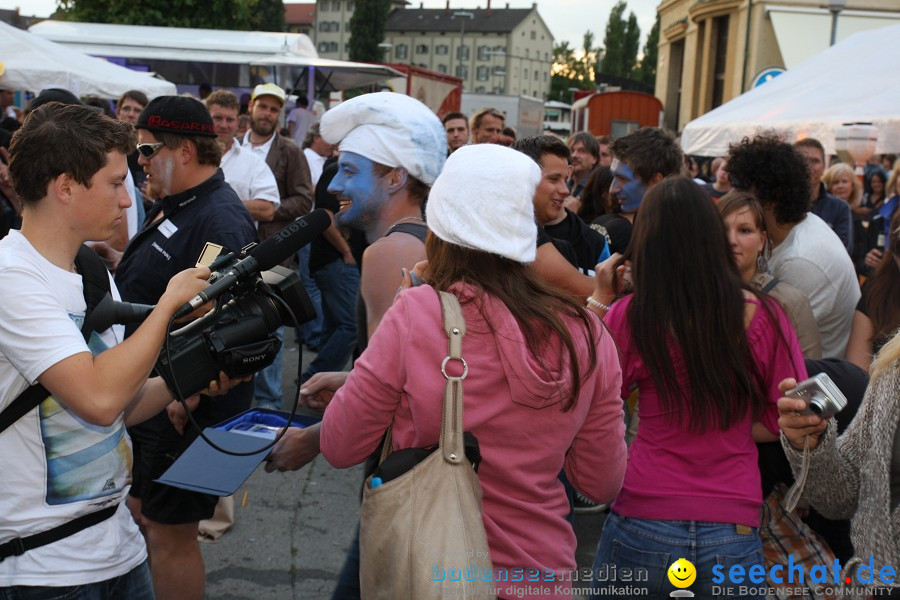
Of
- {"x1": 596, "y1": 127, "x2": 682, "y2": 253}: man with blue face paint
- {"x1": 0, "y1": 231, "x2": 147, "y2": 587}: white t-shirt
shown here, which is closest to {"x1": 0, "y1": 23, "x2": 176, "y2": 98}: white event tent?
{"x1": 596, "y1": 127, "x2": 682, "y2": 253}: man with blue face paint

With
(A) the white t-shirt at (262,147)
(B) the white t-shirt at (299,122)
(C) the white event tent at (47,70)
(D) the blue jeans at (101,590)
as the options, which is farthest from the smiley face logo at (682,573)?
(B) the white t-shirt at (299,122)

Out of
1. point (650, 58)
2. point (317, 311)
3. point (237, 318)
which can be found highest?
point (650, 58)

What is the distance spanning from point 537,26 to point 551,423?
431ft

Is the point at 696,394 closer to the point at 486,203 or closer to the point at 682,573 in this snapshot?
the point at 682,573

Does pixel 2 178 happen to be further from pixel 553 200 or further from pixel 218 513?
pixel 553 200

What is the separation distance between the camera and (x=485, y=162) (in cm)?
202

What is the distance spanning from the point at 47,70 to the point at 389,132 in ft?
28.4

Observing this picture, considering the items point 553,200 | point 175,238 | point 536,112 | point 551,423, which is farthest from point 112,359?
point 536,112

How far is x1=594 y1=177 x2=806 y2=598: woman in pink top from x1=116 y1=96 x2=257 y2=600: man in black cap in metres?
1.68

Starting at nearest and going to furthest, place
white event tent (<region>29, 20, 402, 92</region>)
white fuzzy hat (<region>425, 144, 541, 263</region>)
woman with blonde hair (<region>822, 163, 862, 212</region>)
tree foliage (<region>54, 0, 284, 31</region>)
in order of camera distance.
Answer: white fuzzy hat (<region>425, 144, 541, 263</region>) → woman with blonde hair (<region>822, 163, 862, 212</region>) → white event tent (<region>29, 20, 402, 92</region>) → tree foliage (<region>54, 0, 284, 31</region>)

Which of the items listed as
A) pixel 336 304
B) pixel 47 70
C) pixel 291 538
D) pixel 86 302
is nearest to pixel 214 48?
pixel 47 70

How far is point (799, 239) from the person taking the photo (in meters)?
3.89

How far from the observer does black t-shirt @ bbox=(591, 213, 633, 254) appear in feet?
17.3

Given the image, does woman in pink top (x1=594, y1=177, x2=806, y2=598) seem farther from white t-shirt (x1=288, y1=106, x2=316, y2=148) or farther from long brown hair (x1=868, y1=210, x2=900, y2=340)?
white t-shirt (x1=288, y1=106, x2=316, y2=148)
